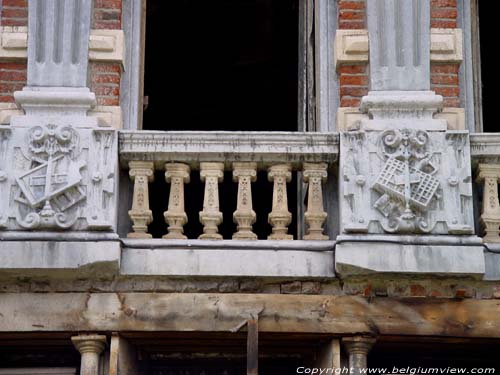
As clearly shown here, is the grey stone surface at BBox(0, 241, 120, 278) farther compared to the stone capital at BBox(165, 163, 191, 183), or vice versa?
the stone capital at BBox(165, 163, 191, 183)

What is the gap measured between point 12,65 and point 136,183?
48.2 inches

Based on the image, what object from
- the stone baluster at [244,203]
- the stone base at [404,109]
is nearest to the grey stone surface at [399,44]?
the stone base at [404,109]

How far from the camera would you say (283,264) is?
9.14m

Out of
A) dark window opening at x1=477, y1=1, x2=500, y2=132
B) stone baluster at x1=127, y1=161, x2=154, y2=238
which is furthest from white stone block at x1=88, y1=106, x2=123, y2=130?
dark window opening at x1=477, y1=1, x2=500, y2=132

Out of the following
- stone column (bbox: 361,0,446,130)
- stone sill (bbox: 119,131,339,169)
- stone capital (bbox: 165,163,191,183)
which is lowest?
stone capital (bbox: 165,163,191,183)

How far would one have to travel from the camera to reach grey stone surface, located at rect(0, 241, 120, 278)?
8984 millimetres

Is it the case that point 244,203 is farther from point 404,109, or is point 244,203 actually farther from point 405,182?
point 404,109

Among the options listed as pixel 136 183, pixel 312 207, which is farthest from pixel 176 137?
pixel 312 207

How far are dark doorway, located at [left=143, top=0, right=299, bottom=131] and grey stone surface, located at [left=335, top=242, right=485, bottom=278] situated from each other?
5867 millimetres

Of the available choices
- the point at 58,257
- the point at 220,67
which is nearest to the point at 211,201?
the point at 58,257

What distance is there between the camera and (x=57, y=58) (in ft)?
31.6

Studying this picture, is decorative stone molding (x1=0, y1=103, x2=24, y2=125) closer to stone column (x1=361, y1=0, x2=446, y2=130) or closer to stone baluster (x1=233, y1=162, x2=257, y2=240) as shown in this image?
stone baluster (x1=233, y1=162, x2=257, y2=240)

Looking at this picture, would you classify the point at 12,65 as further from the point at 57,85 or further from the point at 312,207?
the point at 312,207

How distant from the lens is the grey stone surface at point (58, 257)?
898 cm
